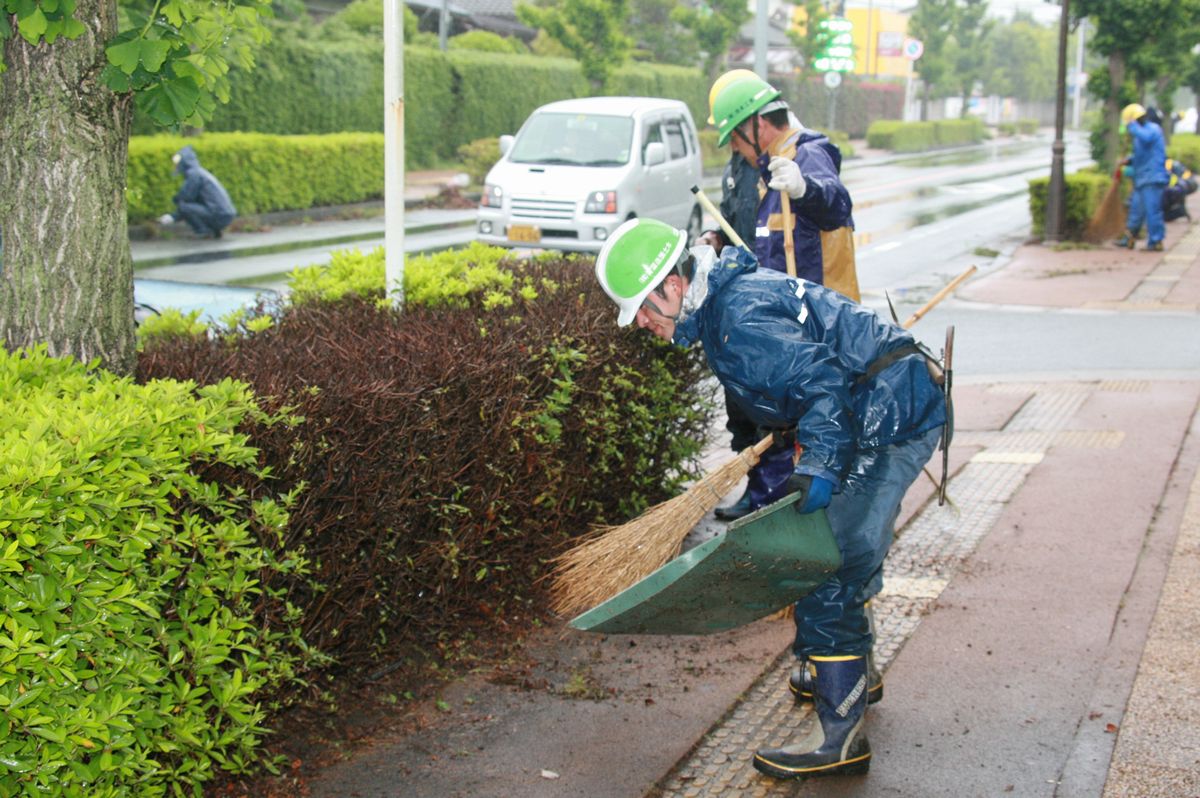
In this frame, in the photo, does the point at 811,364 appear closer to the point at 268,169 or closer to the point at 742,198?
the point at 742,198

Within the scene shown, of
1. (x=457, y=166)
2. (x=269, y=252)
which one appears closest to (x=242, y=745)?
(x=269, y=252)

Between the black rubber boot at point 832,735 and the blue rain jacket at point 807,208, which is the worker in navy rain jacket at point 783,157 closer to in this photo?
the blue rain jacket at point 807,208

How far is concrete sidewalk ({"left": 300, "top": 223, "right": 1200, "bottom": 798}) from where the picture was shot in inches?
152

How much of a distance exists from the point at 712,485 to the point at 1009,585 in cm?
211

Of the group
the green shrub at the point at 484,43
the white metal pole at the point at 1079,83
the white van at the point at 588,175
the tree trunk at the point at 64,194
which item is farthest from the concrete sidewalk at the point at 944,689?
the white metal pole at the point at 1079,83

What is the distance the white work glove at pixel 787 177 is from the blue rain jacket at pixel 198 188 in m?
15.8

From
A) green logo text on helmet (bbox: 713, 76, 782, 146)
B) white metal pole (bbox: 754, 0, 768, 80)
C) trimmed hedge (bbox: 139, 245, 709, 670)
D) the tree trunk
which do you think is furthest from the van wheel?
the tree trunk

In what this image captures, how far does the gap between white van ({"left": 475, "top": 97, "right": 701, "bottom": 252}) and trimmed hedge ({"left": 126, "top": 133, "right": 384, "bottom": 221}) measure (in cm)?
653

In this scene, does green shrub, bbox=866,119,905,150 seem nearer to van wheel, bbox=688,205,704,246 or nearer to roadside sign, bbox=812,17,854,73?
roadside sign, bbox=812,17,854,73

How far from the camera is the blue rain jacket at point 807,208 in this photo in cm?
520

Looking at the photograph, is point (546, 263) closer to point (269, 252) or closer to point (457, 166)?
point (269, 252)

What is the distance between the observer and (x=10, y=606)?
2668 mm

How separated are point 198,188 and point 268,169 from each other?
3.71 meters

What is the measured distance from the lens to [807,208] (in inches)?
206
